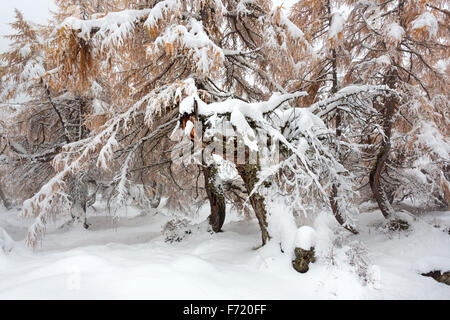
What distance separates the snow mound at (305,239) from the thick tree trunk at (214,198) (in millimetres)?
3141

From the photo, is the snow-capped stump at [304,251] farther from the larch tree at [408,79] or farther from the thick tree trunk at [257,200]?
the larch tree at [408,79]

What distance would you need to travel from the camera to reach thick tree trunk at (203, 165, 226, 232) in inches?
262

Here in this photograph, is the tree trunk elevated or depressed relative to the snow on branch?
depressed

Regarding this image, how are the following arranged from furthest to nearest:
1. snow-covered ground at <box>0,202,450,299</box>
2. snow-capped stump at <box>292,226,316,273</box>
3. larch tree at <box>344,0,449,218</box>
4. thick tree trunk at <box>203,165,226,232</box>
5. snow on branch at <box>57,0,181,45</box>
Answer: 1. thick tree trunk at <box>203,165,226,232</box>
2. larch tree at <box>344,0,449,218</box>
3. snow on branch at <box>57,0,181,45</box>
4. snow-capped stump at <box>292,226,316,273</box>
5. snow-covered ground at <box>0,202,450,299</box>

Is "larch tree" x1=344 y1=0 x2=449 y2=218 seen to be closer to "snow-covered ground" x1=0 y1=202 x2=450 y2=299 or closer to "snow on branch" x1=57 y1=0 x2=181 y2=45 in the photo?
"snow-covered ground" x1=0 y1=202 x2=450 y2=299

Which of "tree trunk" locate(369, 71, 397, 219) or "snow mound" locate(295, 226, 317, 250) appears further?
"tree trunk" locate(369, 71, 397, 219)

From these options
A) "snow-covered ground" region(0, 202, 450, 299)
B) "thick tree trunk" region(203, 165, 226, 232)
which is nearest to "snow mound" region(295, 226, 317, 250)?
"snow-covered ground" region(0, 202, 450, 299)

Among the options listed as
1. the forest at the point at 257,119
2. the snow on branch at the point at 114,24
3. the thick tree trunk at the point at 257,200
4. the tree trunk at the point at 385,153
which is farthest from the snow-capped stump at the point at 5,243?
the tree trunk at the point at 385,153

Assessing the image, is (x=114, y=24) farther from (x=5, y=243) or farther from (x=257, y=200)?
(x=5, y=243)

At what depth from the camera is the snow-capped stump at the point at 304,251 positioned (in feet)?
12.3

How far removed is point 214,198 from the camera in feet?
22.6

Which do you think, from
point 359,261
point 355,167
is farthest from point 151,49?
point 355,167
